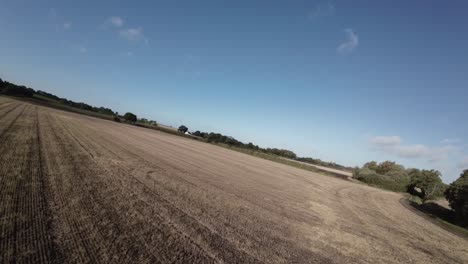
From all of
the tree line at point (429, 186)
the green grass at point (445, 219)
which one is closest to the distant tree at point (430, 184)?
→ the tree line at point (429, 186)

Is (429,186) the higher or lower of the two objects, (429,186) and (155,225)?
the higher

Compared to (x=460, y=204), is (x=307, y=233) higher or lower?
lower

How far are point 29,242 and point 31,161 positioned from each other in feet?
22.0

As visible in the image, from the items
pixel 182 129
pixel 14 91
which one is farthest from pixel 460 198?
pixel 14 91

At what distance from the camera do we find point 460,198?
18281mm

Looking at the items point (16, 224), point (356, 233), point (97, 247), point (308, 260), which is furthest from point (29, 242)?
point (356, 233)

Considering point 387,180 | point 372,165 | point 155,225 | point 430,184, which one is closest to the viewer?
point 155,225

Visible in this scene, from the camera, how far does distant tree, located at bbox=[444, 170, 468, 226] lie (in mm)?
17406

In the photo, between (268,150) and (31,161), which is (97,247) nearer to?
(31,161)

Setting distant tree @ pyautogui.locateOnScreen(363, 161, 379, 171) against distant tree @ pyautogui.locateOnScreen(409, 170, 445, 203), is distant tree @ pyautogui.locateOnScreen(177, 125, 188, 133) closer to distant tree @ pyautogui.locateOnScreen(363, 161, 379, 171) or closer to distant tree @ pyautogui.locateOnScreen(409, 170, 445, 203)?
distant tree @ pyautogui.locateOnScreen(363, 161, 379, 171)

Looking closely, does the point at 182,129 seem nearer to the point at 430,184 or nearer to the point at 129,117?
the point at 129,117

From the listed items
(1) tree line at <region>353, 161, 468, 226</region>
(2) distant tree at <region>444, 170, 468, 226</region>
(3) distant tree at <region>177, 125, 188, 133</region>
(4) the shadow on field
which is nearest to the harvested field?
(4) the shadow on field

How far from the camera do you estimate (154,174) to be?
11.1m

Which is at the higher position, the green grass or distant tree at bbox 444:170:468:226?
distant tree at bbox 444:170:468:226
